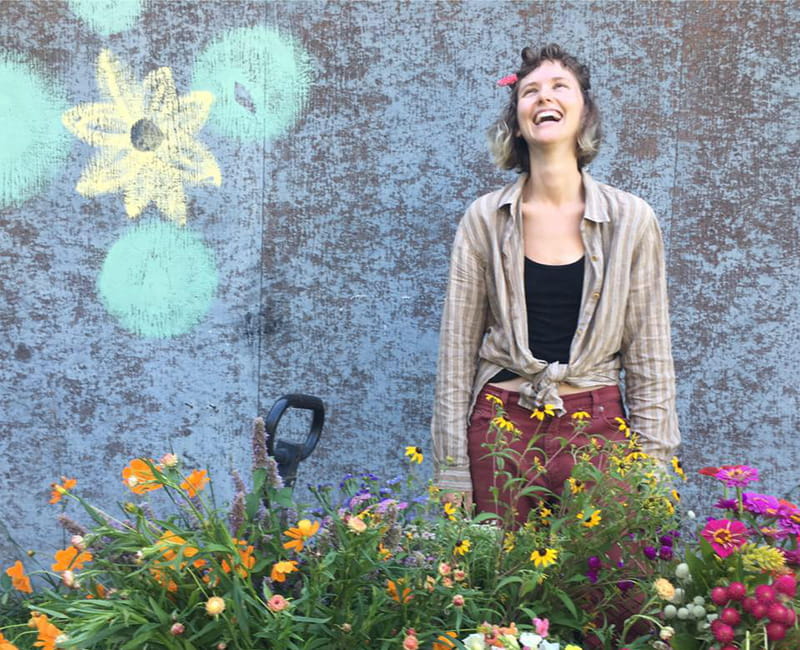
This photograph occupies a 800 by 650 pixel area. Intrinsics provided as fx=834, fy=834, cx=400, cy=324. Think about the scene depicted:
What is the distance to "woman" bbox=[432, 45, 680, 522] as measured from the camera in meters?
2.22

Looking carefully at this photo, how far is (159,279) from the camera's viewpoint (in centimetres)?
334

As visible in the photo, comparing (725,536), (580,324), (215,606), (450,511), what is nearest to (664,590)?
(725,536)

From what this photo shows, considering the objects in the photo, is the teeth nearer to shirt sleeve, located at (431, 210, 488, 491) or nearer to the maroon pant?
shirt sleeve, located at (431, 210, 488, 491)

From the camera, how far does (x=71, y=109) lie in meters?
3.30

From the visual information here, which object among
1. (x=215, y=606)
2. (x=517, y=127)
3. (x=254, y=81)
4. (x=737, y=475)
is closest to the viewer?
(x=215, y=606)

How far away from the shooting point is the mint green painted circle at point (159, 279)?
3328mm

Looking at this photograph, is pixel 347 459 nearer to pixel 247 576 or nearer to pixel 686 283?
pixel 686 283

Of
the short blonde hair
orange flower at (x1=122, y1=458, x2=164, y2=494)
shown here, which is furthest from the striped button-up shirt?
orange flower at (x1=122, y1=458, x2=164, y2=494)

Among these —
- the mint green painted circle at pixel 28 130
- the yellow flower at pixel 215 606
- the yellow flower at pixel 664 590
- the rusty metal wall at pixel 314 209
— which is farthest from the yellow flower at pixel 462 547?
the mint green painted circle at pixel 28 130

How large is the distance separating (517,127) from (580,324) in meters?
0.64

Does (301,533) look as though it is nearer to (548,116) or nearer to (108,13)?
(548,116)

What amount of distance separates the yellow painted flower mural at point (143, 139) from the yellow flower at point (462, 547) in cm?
220

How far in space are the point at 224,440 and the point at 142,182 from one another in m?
1.08

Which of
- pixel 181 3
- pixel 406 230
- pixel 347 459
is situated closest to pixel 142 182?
pixel 181 3
